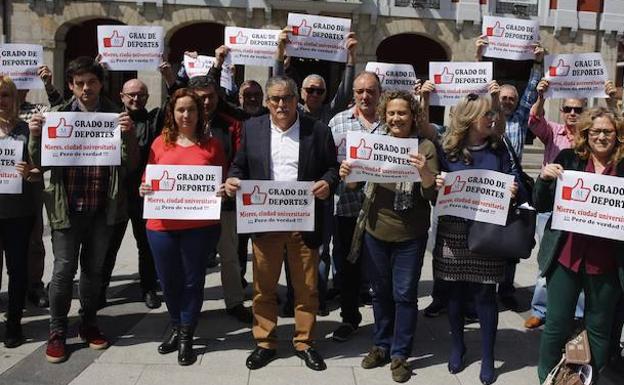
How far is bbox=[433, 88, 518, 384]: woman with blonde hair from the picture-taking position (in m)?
3.71

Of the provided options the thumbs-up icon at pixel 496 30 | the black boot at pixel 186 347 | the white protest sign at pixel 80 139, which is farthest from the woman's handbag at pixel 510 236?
the thumbs-up icon at pixel 496 30

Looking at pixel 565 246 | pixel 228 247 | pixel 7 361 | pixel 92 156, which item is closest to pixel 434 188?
pixel 565 246

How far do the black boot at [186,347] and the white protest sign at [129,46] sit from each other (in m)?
2.75

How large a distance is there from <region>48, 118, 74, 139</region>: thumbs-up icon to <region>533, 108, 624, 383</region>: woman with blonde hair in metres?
3.20

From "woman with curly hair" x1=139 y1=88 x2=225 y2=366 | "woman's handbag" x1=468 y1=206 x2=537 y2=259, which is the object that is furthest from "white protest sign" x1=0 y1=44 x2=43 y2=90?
"woman's handbag" x1=468 y1=206 x2=537 y2=259

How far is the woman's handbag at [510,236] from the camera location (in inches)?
143

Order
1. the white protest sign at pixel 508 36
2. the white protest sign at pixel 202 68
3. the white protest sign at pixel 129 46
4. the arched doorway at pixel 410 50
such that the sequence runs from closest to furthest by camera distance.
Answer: the white protest sign at pixel 129 46
the white protest sign at pixel 508 36
the white protest sign at pixel 202 68
the arched doorway at pixel 410 50

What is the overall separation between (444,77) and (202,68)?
8.72 ft

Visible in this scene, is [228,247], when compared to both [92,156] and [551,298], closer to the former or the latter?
[92,156]

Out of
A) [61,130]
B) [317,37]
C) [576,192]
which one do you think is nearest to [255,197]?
[61,130]

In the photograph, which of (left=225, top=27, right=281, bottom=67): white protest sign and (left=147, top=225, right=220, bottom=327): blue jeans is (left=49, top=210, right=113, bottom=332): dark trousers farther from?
(left=225, top=27, right=281, bottom=67): white protest sign

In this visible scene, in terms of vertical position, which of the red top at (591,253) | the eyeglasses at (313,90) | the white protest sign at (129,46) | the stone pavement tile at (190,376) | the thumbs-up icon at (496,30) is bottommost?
the stone pavement tile at (190,376)

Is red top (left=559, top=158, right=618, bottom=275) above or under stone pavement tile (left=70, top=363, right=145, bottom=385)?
above

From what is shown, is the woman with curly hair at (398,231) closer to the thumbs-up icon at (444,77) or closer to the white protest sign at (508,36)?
the thumbs-up icon at (444,77)
